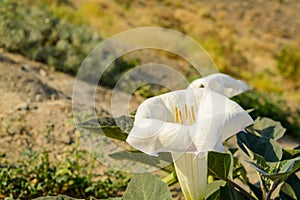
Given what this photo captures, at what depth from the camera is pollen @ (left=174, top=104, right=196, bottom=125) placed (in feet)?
4.72

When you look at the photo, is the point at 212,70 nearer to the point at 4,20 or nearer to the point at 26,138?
the point at 4,20

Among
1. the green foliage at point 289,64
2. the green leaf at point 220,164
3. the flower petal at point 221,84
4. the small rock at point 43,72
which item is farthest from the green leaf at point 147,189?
the green foliage at point 289,64

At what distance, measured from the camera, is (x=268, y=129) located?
80.4 inches

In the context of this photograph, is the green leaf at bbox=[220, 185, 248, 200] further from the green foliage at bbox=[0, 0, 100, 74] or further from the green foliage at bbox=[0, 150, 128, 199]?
the green foliage at bbox=[0, 0, 100, 74]

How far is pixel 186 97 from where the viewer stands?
1510mm

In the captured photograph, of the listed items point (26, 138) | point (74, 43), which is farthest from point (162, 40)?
point (26, 138)

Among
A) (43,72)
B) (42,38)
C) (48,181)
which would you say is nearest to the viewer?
(48,181)

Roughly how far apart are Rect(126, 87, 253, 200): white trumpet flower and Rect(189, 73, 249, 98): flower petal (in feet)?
1.00

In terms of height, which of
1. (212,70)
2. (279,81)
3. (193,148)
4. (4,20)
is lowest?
(279,81)

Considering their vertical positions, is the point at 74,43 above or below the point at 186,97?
below

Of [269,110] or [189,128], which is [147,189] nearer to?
[189,128]

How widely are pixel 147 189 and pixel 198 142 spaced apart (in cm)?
30

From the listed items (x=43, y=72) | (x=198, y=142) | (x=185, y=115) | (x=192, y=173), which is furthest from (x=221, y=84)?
(x=43, y=72)

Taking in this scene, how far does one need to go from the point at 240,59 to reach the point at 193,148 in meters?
11.3
